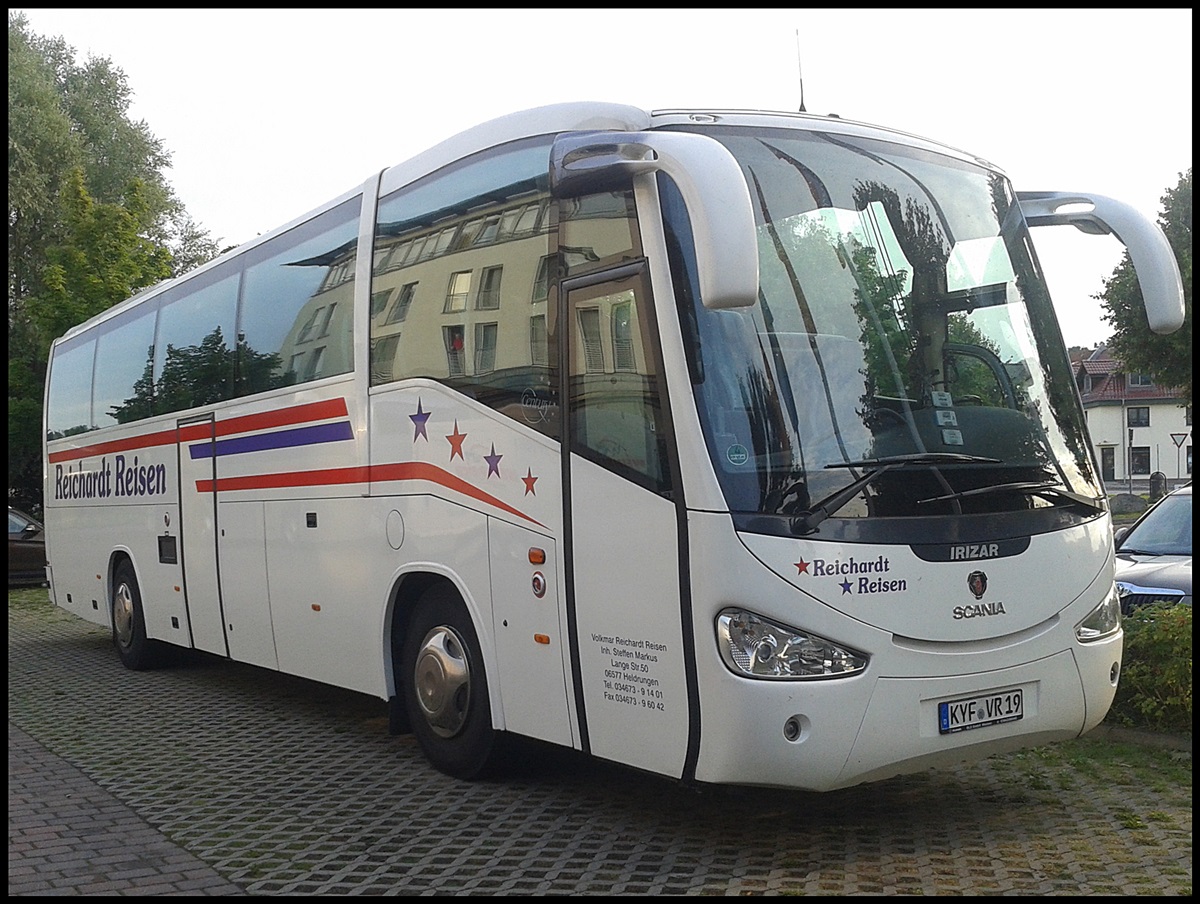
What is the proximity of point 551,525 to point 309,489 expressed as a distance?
3.28 meters

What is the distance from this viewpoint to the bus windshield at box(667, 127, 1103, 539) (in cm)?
579

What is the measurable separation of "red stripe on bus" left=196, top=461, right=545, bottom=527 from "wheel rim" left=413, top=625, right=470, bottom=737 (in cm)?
87

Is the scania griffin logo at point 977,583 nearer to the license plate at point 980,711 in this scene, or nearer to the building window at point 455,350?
the license plate at point 980,711

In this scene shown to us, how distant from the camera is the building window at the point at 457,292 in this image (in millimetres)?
7582

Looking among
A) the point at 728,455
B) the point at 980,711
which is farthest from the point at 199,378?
the point at 980,711

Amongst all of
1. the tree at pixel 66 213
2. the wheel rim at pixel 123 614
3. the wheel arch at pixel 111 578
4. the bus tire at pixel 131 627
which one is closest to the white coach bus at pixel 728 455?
the bus tire at pixel 131 627

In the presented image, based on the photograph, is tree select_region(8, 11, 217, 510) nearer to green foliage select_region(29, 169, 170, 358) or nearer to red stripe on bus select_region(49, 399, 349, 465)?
green foliage select_region(29, 169, 170, 358)

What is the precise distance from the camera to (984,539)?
600cm

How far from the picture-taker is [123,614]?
45.5ft

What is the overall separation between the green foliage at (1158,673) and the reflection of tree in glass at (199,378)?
608 centimetres

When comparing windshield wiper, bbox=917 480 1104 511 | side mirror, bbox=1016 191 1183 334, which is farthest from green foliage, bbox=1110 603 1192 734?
side mirror, bbox=1016 191 1183 334

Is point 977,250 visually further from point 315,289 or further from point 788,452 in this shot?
point 315,289

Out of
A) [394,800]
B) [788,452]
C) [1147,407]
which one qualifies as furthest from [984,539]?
[1147,407]

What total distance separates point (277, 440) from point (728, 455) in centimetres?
513
